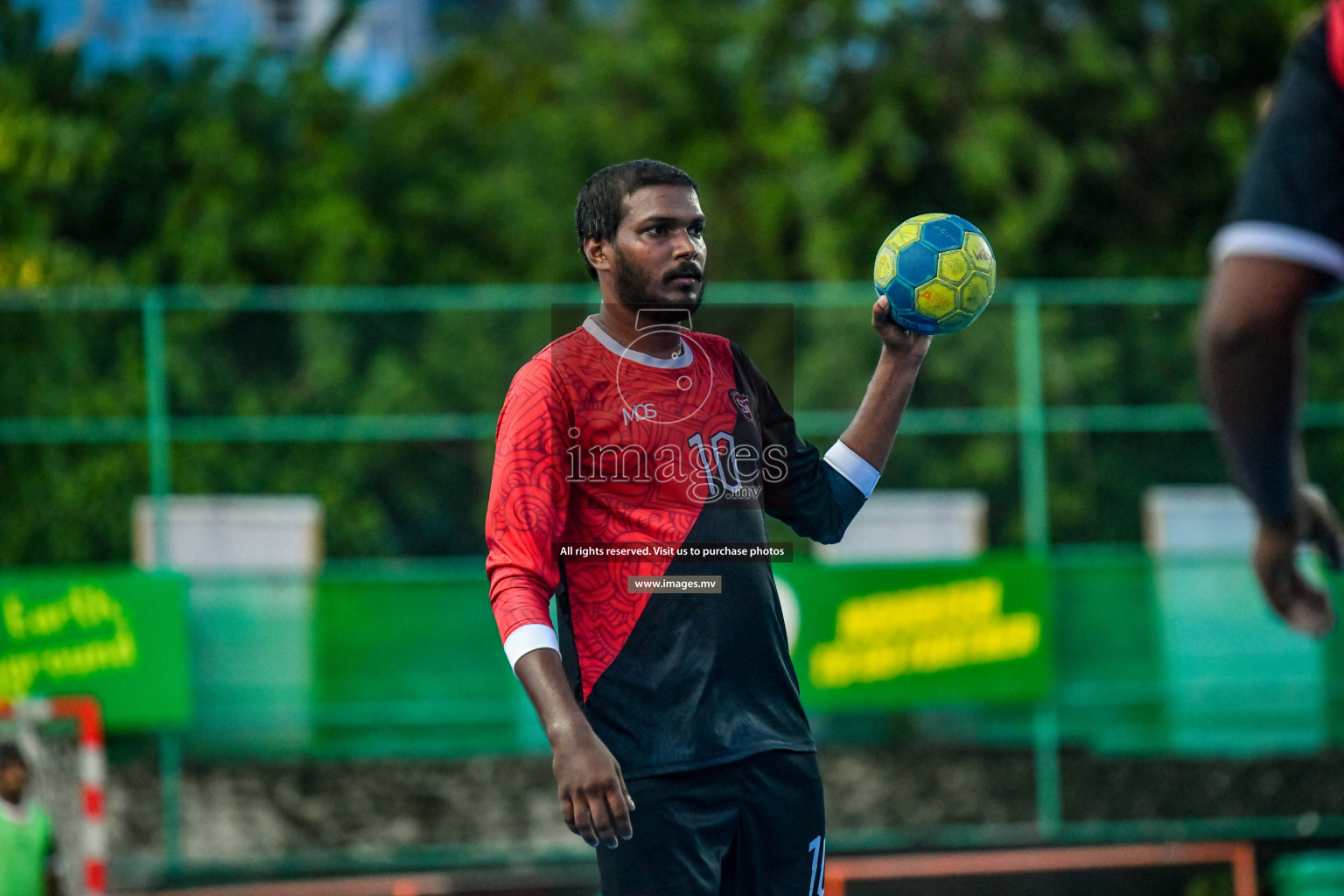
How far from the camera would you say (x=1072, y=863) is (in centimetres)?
915

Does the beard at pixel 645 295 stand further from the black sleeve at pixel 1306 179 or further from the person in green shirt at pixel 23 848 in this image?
the person in green shirt at pixel 23 848

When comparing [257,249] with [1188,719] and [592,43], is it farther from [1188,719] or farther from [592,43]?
[1188,719]

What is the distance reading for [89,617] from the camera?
33.0 feet

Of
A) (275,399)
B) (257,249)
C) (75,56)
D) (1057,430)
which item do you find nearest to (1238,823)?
(1057,430)

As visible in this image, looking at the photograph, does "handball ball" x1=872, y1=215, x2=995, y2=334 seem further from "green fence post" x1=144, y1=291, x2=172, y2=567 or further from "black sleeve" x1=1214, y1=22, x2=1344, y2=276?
"green fence post" x1=144, y1=291, x2=172, y2=567

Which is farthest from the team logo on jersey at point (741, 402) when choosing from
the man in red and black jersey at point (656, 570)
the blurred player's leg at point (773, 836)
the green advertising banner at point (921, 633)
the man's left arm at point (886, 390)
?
the green advertising banner at point (921, 633)

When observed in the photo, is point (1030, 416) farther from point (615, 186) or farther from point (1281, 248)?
point (1281, 248)

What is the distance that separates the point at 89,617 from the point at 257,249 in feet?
17.7

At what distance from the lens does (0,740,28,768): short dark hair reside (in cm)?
794

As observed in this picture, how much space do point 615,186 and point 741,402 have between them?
497 millimetres

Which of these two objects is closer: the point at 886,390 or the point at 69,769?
the point at 886,390

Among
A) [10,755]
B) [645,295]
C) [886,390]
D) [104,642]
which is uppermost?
[104,642]

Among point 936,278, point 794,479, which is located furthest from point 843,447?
point 936,278

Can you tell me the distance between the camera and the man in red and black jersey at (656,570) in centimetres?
296
